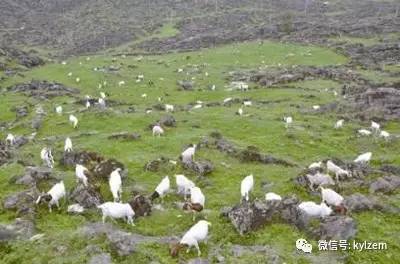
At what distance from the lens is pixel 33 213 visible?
83.9ft

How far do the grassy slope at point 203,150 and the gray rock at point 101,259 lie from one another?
268 mm

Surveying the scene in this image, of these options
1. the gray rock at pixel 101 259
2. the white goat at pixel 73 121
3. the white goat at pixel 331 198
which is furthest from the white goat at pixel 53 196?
the white goat at pixel 73 121

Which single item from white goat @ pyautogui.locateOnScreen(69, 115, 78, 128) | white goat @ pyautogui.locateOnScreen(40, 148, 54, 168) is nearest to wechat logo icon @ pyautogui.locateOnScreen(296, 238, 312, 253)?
white goat @ pyautogui.locateOnScreen(40, 148, 54, 168)

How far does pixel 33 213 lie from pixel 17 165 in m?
8.78

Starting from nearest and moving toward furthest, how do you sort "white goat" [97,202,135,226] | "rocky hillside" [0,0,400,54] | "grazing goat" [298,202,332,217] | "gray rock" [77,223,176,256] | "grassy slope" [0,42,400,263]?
"gray rock" [77,223,176,256] → "grassy slope" [0,42,400,263] → "grazing goat" [298,202,332,217] → "white goat" [97,202,135,226] → "rocky hillside" [0,0,400,54]

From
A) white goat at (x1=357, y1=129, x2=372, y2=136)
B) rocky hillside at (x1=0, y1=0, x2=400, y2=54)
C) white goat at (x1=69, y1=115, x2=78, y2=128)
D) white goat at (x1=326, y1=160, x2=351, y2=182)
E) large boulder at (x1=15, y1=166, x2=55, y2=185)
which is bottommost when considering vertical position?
rocky hillside at (x1=0, y1=0, x2=400, y2=54)

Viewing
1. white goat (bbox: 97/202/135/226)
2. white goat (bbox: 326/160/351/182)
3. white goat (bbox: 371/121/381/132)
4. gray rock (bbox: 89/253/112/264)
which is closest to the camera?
gray rock (bbox: 89/253/112/264)

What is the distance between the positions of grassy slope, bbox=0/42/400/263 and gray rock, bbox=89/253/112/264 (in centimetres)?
27

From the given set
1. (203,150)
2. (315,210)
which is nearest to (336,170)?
(315,210)

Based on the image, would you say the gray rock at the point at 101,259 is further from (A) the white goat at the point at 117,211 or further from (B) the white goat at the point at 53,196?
(B) the white goat at the point at 53,196

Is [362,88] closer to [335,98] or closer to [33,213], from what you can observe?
[335,98]

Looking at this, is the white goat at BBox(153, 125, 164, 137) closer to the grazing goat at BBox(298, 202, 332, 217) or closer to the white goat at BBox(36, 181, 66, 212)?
the white goat at BBox(36, 181, 66, 212)

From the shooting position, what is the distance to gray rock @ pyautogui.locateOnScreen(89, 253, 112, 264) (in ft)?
70.7

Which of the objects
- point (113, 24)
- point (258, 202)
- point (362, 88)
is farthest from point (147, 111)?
point (113, 24)
